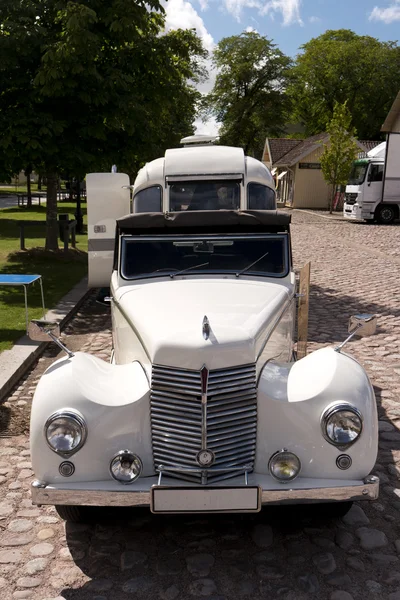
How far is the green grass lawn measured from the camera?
30.3 feet

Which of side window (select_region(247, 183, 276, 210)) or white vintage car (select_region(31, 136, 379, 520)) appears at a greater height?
side window (select_region(247, 183, 276, 210))

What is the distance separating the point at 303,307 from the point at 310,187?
4223 centimetres

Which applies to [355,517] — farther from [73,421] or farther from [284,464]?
[73,421]

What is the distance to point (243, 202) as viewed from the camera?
368 inches

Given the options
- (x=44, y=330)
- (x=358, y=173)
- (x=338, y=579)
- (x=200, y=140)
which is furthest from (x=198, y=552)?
(x=358, y=173)

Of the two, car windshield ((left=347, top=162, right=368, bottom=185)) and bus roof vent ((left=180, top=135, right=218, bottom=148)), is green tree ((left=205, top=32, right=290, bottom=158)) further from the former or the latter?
bus roof vent ((left=180, top=135, right=218, bottom=148))

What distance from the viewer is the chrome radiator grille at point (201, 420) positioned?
12.2 ft

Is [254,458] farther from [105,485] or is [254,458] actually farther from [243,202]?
[243,202]

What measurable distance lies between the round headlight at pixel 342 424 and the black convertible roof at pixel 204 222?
7.35 feet

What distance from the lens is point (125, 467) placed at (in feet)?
12.3

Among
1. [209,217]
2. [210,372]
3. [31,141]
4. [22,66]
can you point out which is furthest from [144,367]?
[22,66]

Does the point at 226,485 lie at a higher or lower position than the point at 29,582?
higher

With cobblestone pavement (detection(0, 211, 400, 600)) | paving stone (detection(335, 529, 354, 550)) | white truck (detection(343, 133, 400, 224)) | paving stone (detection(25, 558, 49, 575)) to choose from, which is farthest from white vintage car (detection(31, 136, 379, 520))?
white truck (detection(343, 133, 400, 224))

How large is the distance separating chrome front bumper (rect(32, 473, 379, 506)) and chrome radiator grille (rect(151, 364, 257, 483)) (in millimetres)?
120
